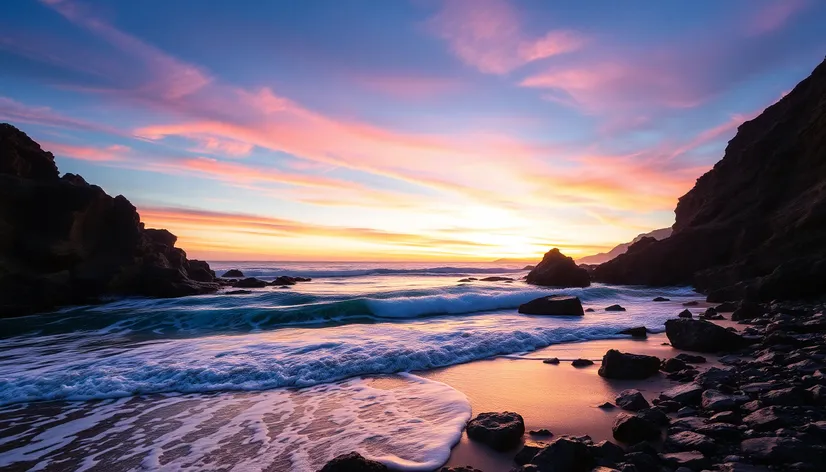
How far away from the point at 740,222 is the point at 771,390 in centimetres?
3197

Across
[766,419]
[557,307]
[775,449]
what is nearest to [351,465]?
[775,449]

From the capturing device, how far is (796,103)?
30.2 metres

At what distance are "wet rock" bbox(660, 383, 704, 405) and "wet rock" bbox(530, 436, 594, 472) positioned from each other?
2.74m

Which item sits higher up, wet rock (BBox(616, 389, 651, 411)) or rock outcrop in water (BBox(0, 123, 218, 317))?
rock outcrop in water (BBox(0, 123, 218, 317))

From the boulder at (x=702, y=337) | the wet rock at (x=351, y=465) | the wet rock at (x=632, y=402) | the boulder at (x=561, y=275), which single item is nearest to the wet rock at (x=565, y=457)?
the wet rock at (x=351, y=465)

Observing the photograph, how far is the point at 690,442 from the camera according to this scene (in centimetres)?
438

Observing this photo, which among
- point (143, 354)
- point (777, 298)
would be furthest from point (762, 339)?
point (143, 354)

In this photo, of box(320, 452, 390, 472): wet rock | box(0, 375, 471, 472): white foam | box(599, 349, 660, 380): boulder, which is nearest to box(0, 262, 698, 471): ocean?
box(0, 375, 471, 472): white foam

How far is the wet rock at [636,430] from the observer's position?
4747mm

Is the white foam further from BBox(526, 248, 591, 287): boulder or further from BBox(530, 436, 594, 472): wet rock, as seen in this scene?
BBox(526, 248, 591, 287): boulder

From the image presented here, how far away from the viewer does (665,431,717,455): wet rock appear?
13.9 ft

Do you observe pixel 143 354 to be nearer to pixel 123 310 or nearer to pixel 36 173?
pixel 123 310

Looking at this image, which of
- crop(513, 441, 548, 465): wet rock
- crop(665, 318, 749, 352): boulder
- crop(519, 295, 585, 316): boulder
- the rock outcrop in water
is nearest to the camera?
crop(513, 441, 548, 465): wet rock

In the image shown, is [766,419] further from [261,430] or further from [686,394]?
[261,430]
